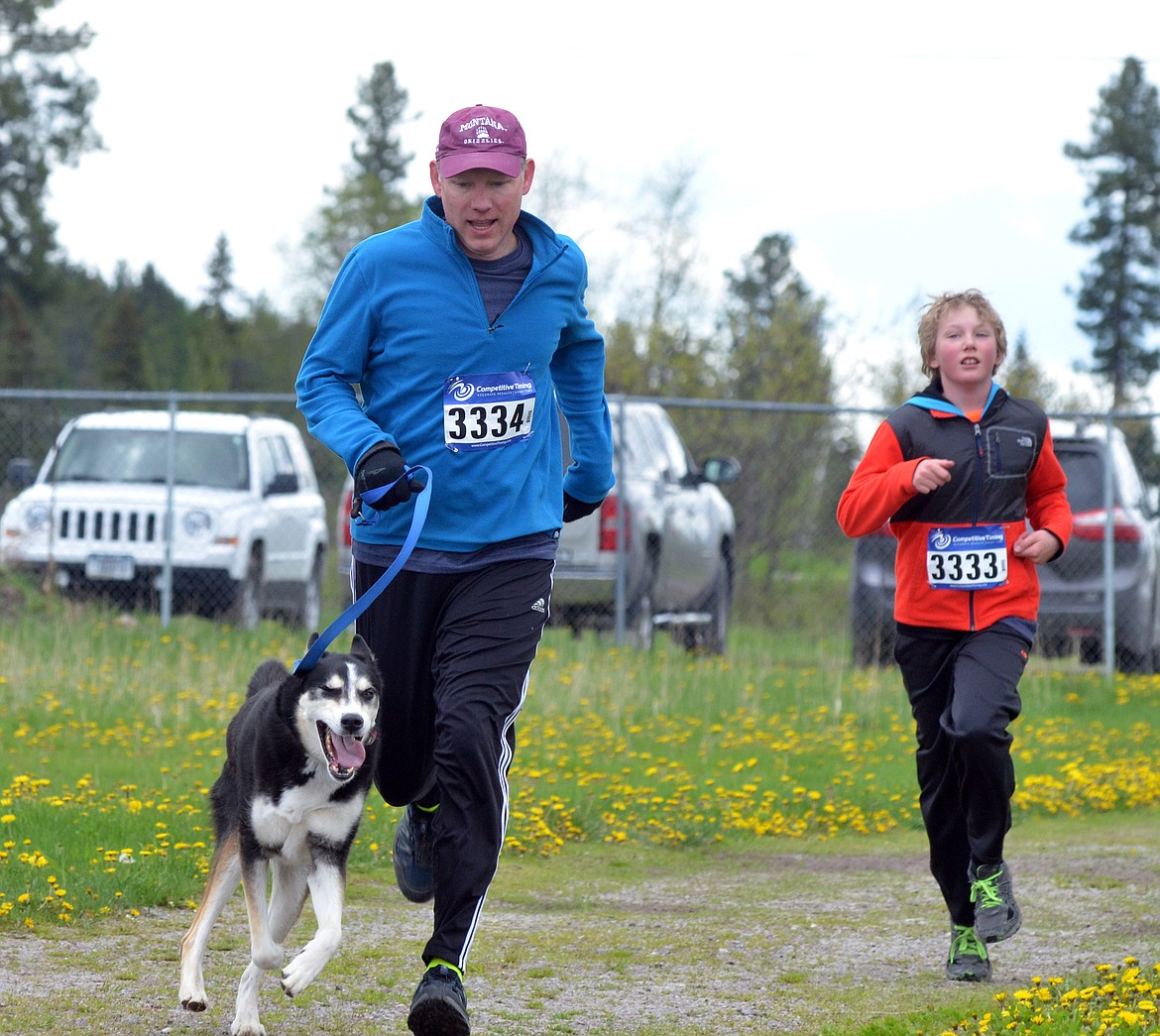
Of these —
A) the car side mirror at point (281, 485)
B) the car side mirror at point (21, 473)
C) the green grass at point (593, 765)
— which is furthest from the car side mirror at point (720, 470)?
the car side mirror at point (21, 473)

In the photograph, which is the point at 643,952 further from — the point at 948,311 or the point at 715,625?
the point at 715,625

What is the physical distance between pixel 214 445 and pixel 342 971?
10.9m

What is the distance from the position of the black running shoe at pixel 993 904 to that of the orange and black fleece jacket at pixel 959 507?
2.43ft

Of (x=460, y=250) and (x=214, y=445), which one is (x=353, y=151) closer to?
(x=214, y=445)

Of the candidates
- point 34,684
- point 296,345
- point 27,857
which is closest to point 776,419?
point 34,684

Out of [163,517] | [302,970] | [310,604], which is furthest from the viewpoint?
[310,604]

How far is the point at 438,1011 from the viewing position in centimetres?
406

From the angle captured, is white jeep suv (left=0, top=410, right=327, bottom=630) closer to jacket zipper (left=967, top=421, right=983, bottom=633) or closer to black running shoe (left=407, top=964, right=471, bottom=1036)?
jacket zipper (left=967, top=421, right=983, bottom=633)

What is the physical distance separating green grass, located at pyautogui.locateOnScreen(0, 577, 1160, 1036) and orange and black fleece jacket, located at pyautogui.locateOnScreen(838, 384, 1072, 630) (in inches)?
45.2

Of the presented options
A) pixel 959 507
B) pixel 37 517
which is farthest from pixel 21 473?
pixel 959 507

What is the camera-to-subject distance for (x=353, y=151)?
66.8 m

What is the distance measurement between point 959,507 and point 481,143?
1.88 metres

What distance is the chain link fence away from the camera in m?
14.1

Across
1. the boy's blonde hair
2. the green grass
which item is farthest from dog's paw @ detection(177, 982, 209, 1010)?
the boy's blonde hair
